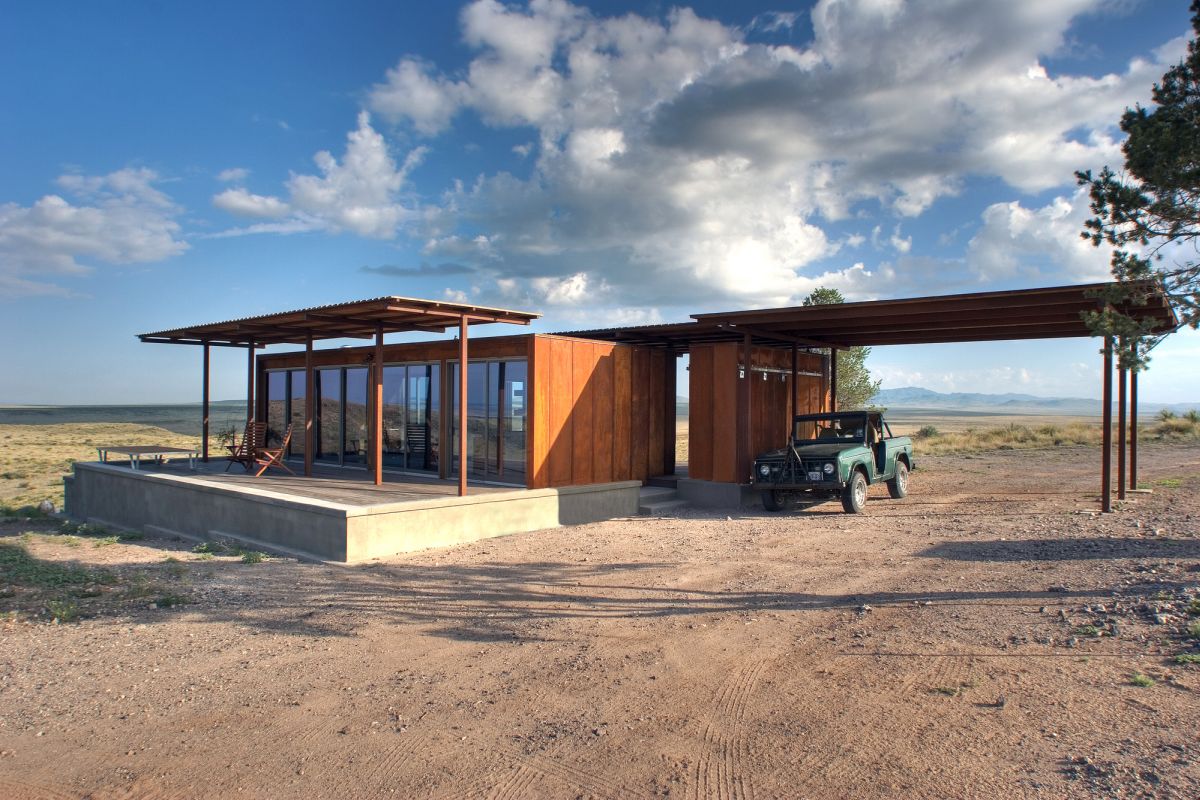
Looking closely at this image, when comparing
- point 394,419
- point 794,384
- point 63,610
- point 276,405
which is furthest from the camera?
point 276,405

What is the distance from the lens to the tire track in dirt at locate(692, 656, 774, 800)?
3695 mm

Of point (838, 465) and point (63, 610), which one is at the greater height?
point (838, 465)

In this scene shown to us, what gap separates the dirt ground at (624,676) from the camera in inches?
153

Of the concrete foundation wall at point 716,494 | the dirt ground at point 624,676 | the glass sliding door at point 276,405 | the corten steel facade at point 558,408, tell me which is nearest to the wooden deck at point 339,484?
the corten steel facade at point 558,408

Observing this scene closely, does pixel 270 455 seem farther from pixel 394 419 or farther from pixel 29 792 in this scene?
pixel 29 792

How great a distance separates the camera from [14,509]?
18.2 metres

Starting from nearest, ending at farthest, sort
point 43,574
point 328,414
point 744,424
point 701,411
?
point 43,574, point 744,424, point 701,411, point 328,414

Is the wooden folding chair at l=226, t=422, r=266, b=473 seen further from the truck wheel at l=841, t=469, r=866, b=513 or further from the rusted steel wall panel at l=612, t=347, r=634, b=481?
the truck wheel at l=841, t=469, r=866, b=513

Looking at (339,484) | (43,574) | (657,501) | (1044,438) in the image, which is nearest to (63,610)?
(43,574)

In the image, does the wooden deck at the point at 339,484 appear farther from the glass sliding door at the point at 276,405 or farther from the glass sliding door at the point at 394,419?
the glass sliding door at the point at 276,405

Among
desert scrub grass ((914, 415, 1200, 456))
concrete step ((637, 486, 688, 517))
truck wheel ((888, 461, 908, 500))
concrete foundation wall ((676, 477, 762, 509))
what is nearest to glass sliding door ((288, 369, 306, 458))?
concrete step ((637, 486, 688, 517))

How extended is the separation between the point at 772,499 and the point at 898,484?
318 centimetres

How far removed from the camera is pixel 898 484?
15.2m

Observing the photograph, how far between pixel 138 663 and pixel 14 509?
53.4ft
